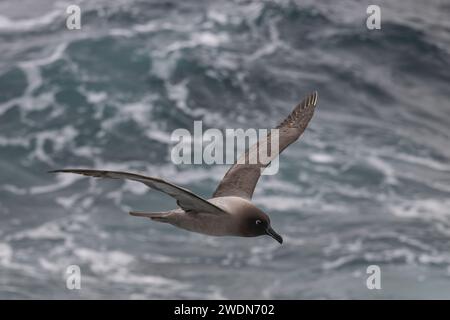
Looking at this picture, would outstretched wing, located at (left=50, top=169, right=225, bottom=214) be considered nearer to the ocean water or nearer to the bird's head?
the bird's head

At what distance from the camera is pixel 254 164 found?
47.4 ft

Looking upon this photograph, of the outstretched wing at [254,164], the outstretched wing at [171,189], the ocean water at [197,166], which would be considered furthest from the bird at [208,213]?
the ocean water at [197,166]

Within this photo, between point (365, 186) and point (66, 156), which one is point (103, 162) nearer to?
point (66, 156)

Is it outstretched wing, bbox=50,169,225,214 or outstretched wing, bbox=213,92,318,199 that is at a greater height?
outstretched wing, bbox=213,92,318,199

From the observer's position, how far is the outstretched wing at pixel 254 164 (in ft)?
45.1

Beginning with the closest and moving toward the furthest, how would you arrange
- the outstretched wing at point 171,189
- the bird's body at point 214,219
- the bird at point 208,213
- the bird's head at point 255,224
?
1. the outstretched wing at point 171,189
2. the bird at point 208,213
3. the bird's body at point 214,219
4. the bird's head at point 255,224

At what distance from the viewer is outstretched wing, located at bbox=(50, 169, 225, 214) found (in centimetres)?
977

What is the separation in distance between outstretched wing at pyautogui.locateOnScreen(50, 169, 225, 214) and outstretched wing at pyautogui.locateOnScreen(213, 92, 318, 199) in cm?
210

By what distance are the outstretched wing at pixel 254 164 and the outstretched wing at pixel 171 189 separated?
82.5 inches

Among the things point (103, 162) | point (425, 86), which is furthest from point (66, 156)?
point (425, 86)

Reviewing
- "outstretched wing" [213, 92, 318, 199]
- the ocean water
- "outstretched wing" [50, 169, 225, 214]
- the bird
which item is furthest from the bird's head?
the ocean water

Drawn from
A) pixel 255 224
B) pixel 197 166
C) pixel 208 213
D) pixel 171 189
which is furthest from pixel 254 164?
pixel 197 166

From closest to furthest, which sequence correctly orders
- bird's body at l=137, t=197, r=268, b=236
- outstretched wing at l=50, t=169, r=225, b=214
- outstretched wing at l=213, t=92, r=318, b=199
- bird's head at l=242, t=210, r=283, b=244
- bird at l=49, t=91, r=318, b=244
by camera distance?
outstretched wing at l=50, t=169, r=225, b=214, bird at l=49, t=91, r=318, b=244, bird's body at l=137, t=197, r=268, b=236, bird's head at l=242, t=210, r=283, b=244, outstretched wing at l=213, t=92, r=318, b=199

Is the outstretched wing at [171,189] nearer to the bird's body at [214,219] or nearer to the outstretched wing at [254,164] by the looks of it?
the bird's body at [214,219]
